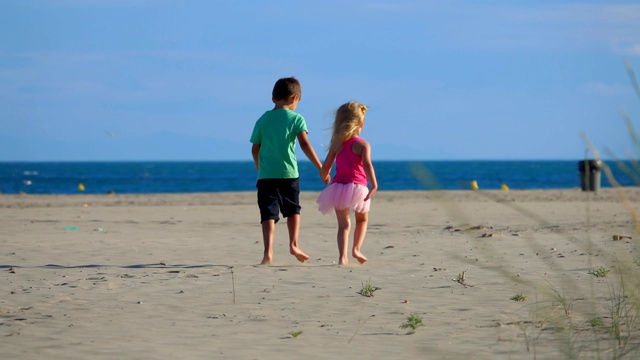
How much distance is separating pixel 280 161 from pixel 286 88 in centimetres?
62

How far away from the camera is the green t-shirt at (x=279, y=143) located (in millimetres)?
7629

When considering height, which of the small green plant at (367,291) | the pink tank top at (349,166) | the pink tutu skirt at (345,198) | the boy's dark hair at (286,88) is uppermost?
the boy's dark hair at (286,88)

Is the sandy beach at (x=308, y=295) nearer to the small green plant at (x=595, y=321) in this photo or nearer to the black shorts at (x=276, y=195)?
the small green plant at (x=595, y=321)

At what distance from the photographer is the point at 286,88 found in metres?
7.71

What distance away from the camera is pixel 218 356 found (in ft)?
14.1

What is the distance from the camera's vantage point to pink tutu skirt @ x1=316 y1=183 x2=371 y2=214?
762cm

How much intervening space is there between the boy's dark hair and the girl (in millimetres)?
441

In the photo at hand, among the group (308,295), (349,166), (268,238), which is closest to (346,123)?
(349,166)

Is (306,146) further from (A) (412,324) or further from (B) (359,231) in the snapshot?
(A) (412,324)

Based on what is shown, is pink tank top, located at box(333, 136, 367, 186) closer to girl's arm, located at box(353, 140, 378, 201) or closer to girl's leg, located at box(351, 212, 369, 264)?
girl's arm, located at box(353, 140, 378, 201)

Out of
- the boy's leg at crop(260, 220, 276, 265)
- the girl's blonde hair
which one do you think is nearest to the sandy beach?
the boy's leg at crop(260, 220, 276, 265)

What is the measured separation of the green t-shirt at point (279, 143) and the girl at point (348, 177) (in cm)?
30

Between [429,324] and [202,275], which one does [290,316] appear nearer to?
[429,324]

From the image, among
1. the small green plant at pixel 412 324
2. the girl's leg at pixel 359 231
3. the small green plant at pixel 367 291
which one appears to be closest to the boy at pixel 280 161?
the girl's leg at pixel 359 231
